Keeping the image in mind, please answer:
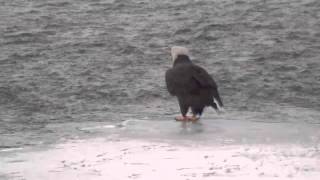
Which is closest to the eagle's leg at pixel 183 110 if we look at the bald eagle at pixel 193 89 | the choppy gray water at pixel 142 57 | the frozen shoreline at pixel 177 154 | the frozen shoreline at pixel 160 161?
the bald eagle at pixel 193 89

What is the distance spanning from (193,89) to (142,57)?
3822 millimetres

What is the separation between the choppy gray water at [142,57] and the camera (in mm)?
9688

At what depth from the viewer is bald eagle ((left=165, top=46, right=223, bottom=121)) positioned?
8797mm

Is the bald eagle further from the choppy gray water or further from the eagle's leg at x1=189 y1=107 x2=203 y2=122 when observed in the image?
the choppy gray water

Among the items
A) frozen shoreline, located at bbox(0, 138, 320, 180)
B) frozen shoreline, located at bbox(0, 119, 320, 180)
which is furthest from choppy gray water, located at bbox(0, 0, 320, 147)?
frozen shoreline, located at bbox(0, 138, 320, 180)

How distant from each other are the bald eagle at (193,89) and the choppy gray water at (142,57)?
324mm

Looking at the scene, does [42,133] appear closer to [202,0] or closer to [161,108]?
[161,108]

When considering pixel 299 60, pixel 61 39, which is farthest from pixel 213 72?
pixel 61 39

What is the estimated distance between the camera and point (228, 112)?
942 centimetres

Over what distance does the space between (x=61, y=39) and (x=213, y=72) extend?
3307mm

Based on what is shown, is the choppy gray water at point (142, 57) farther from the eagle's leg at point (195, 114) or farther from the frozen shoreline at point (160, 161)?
the frozen shoreline at point (160, 161)

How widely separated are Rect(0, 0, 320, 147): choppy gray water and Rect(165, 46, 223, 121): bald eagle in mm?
324

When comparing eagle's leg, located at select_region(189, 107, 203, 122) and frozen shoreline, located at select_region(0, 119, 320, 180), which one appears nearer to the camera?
frozen shoreline, located at select_region(0, 119, 320, 180)

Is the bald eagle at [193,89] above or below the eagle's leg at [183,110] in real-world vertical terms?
above
